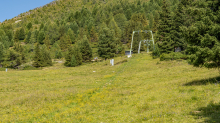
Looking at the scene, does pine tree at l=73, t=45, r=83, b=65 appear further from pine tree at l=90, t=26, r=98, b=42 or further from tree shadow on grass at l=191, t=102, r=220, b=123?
tree shadow on grass at l=191, t=102, r=220, b=123

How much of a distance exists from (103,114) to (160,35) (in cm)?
3824

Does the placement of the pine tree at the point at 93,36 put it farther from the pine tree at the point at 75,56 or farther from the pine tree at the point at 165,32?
the pine tree at the point at 165,32

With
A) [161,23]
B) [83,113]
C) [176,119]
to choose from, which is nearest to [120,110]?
[83,113]

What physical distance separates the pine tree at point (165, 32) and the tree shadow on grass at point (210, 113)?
35.0 meters

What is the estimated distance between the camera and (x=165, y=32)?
45688 millimetres

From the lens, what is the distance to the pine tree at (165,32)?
4417cm

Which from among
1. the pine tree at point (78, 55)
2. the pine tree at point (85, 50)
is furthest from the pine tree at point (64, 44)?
the pine tree at point (78, 55)

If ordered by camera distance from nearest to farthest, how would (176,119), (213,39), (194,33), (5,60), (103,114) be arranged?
(176,119) < (103,114) < (213,39) < (194,33) < (5,60)

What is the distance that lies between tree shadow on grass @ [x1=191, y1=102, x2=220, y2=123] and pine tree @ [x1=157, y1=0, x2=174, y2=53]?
115ft

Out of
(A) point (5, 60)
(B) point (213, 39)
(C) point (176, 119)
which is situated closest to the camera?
(C) point (176, 119)

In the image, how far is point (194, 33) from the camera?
1574 cm

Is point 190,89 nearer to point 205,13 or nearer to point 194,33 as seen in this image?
point 194,33

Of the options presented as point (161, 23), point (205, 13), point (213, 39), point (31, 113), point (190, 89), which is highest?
point (161, 23)

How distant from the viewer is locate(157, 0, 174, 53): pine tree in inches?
1739
